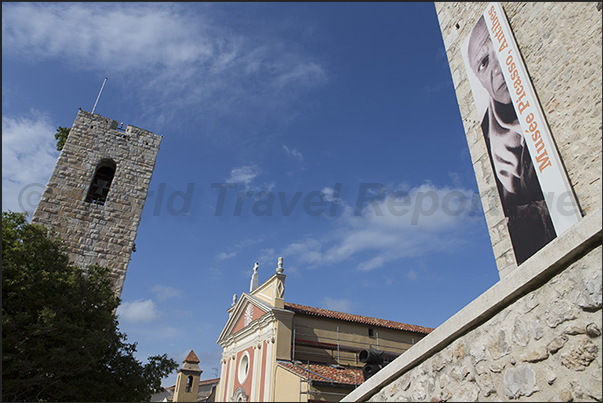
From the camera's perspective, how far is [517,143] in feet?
20.9

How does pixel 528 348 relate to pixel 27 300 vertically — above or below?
below

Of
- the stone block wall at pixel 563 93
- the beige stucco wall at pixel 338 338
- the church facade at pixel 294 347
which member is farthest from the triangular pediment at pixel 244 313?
the stone block wall at pixel 563 93

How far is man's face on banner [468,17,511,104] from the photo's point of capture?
6914 millimetres

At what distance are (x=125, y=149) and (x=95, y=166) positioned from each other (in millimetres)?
1322

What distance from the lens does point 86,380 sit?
866 cm

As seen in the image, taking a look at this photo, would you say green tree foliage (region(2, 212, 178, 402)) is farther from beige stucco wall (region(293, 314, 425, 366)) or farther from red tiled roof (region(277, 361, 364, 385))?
beige stucco wall (region(293, 314, 425, 366))

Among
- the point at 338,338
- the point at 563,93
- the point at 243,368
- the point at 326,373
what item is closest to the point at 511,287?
the point at 563,93

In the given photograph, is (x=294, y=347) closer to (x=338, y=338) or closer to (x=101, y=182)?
(x=338, y=338)

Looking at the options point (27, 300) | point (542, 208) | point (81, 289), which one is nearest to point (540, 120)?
point (542, 208)

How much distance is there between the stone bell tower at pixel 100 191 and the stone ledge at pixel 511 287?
33.5 ft

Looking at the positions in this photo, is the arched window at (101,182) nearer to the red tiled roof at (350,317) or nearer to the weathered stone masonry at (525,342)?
the red tiled roof at (350,317)

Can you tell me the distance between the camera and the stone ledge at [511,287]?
2232mm

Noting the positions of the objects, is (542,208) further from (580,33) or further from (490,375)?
(490,375)

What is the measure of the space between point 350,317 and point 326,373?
17.3 feet
